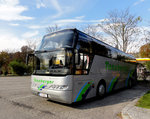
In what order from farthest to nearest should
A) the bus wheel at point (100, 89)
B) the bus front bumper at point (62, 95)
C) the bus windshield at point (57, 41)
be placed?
the bus wheel at point (100, 89)
the bus windshield at point (57, 41)
the bus front bumper at point (62, 95)

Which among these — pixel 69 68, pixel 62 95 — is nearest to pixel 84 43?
pixel 69 68

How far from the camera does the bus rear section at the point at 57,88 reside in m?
5.38

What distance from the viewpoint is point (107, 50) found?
877 centimetres

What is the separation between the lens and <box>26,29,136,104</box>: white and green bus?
5.52m

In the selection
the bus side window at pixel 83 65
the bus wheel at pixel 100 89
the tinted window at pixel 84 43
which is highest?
the tinted window at pixel 84 43

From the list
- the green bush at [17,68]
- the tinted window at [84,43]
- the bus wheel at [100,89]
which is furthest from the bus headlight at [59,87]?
the green bush at [17,68]

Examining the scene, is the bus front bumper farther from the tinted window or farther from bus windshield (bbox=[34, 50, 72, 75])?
the tinted window

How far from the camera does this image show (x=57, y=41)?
643cm

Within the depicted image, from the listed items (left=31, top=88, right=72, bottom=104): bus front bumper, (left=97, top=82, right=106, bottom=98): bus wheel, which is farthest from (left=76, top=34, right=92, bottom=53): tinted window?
(left=97, top=82, right=106, bottom=98): bus wheel

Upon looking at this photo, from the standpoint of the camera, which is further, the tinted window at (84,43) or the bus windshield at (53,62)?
the tinted window at (84,43)

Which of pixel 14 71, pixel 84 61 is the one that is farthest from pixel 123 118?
pixel 14 71

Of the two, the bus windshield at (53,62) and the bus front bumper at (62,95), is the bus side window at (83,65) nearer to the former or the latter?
the bus windshield at (53,62)

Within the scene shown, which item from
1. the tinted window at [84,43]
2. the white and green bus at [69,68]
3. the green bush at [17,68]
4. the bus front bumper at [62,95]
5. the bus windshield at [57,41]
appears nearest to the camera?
the bus front bumper at [62,95]

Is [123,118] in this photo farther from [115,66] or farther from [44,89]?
[115,66]
